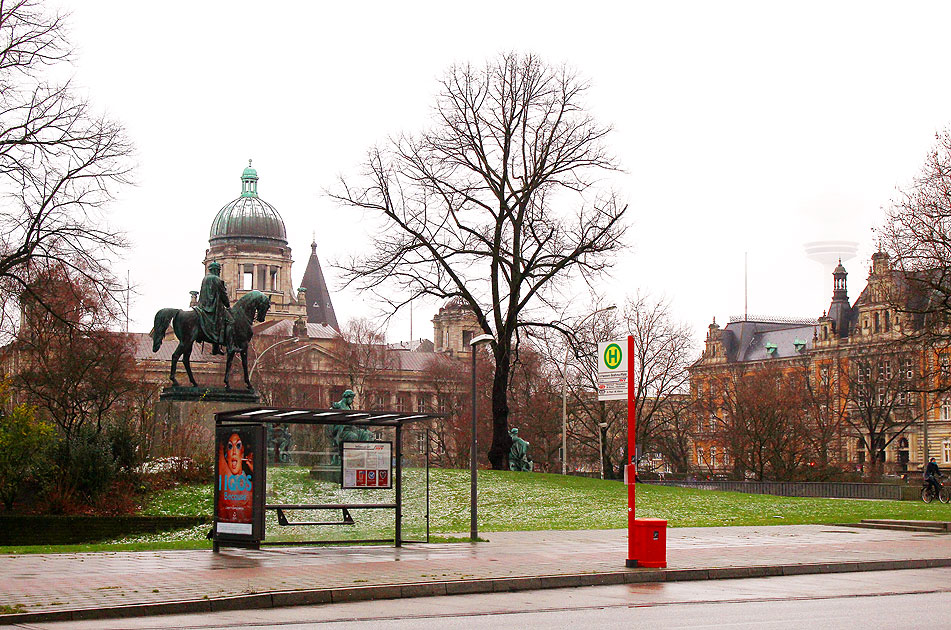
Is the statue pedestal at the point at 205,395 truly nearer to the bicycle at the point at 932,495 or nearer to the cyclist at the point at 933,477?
the cyclist at the point at 933,477

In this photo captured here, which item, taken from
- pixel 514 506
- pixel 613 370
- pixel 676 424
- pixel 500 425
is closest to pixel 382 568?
pixel 613 370

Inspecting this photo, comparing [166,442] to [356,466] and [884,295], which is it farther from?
[884,295]

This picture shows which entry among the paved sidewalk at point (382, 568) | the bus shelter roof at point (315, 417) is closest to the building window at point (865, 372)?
the paved sidewalk at point (382, 568)

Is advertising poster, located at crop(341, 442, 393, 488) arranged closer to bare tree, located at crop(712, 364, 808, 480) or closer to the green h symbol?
the green h symbol

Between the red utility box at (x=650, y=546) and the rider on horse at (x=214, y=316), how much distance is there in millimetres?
22251

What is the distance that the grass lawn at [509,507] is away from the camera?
22.2 meters

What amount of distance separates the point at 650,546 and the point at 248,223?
14027 cm

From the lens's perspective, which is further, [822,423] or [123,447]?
[822,423]

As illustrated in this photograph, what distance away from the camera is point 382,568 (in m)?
18.6

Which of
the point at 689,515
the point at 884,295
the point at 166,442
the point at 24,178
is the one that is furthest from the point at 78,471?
the point at 884,295

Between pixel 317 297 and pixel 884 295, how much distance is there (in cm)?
14736

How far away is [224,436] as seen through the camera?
2117 centimetres

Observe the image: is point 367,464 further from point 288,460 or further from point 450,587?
point 450,587

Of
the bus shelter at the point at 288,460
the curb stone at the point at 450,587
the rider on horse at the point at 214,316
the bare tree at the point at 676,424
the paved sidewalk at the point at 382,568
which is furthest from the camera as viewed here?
the bare tree at the point at 676,424
